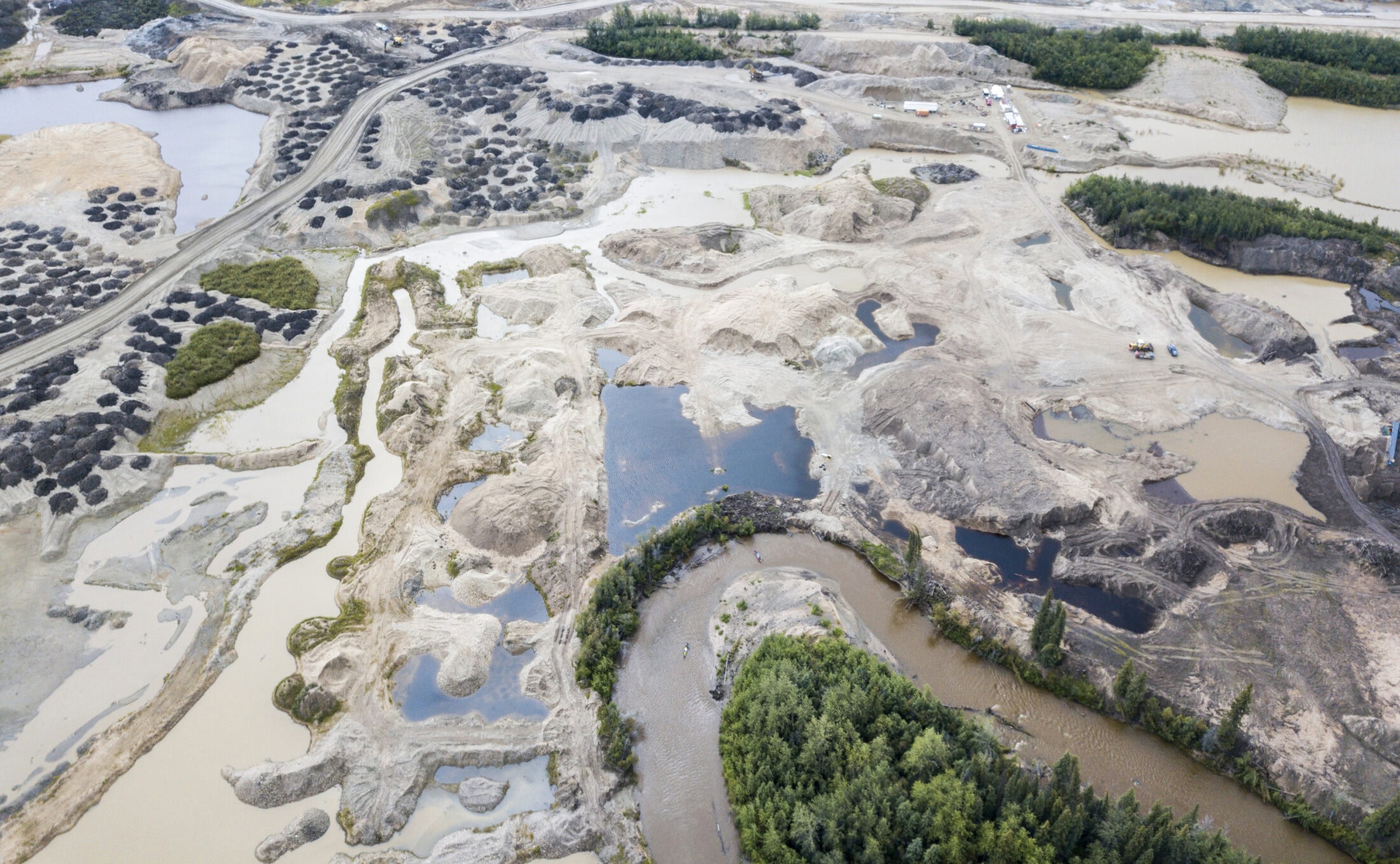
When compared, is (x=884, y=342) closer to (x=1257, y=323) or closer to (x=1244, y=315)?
(x=1244, y=315)

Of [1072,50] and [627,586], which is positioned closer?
[627,586]

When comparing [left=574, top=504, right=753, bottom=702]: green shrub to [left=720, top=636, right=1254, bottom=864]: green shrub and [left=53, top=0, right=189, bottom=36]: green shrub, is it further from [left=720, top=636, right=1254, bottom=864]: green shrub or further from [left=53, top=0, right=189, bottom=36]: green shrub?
[left=53, top=0, right=189, bottom=36]: green shrub

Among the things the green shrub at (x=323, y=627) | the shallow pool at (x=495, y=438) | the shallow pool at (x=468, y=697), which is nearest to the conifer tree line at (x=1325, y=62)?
the shallow pool at (x=495, y=438)

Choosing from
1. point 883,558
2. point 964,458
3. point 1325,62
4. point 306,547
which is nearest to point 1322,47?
point 1325,62

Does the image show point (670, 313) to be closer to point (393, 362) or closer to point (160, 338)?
point (393, 362)

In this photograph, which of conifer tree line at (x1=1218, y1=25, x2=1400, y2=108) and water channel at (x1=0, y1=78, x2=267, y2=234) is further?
conifer tree line at (x1=1218, y1=25, x2=1400, y2=108)

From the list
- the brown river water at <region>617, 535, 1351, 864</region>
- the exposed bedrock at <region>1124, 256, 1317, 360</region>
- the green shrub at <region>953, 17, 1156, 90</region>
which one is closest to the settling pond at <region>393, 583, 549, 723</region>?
the brown river water at <region>617, 535, 1351, 864</region>
